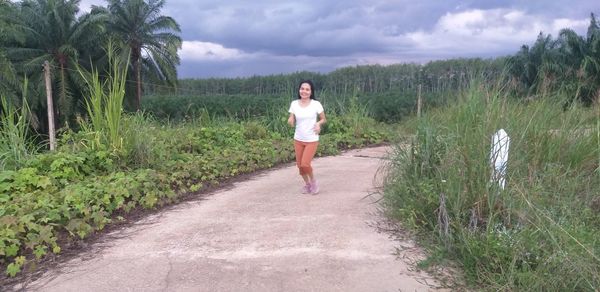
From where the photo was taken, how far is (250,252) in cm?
404

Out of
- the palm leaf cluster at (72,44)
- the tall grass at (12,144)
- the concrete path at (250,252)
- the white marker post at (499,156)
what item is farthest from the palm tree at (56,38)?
the white marker post at (499,156)

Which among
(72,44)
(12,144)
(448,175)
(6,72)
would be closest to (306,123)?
(448,175)

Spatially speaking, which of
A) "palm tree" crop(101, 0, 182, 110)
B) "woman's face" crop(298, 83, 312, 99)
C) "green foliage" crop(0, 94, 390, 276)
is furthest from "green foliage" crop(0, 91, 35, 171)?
"palm tree" crop(101, 0, 182, 110)

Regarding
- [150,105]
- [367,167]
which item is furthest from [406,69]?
[367,167]

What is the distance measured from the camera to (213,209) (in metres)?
5.47

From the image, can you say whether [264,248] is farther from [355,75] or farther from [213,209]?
[355,75]

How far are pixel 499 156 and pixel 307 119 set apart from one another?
8.14 ft

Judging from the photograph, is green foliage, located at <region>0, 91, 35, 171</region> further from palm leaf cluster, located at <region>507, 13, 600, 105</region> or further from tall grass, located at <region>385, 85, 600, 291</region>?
palm leaf cluster, located at <region>507, 13, 600, 105</region>

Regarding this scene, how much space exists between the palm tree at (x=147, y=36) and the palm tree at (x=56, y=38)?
3.36 m

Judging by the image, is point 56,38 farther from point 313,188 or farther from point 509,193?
point 509,193

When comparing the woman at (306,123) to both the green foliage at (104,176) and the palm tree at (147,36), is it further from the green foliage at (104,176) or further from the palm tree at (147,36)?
the palm tree at (147,36)

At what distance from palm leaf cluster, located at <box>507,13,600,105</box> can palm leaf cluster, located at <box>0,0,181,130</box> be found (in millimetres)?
19732

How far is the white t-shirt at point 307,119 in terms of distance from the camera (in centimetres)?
601

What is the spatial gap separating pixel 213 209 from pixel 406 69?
57.2m
